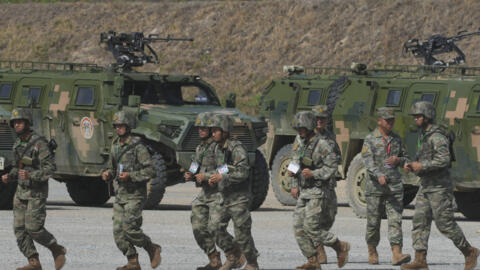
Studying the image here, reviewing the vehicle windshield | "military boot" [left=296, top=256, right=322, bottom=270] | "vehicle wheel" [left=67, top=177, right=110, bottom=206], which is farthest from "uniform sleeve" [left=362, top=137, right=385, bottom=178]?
"vehicle wheel" [left=67, top=177, right=110, bottom=206]

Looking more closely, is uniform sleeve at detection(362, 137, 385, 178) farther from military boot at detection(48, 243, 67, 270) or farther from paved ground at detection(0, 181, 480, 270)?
military boot at detection(48, 243, 67, 270)

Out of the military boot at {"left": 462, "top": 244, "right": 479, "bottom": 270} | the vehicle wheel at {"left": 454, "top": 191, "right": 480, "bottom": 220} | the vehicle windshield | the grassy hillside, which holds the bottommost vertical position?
the grassy hillside

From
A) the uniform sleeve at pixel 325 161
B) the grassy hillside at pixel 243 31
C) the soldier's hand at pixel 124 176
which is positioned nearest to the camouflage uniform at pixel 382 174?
the uniform sleeve at pixel 325 161

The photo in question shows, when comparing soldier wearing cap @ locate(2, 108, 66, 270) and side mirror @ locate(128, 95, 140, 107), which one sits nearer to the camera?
soldier wearing cap @ locate(2, 108, 66, 270)

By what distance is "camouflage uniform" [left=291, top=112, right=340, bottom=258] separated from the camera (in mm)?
13312

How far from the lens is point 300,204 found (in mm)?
13492

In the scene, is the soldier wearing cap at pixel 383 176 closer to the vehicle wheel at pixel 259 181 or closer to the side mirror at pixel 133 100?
the vehicle wheel at pixel 259 181

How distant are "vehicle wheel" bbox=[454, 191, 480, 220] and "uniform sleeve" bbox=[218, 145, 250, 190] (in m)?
8.93

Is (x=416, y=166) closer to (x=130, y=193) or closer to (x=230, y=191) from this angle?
(x=230, y=191)

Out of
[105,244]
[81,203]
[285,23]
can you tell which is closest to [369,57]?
[285,23]

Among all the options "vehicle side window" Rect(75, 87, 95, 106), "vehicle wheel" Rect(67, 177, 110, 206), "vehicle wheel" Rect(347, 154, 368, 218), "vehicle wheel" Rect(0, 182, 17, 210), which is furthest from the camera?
"vehicle wheel" Rect(67, 177, 110, 206)

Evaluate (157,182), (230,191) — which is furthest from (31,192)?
(157,182)

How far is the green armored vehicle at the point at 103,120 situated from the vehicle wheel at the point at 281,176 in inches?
47.9

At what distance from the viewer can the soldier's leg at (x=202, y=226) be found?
12797mm
